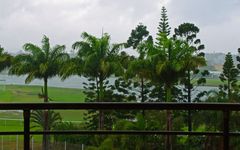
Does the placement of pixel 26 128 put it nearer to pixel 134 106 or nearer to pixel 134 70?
pixel 134 106

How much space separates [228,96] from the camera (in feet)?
62.3

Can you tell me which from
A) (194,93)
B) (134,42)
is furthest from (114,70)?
(194,93)

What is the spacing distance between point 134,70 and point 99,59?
6.33 ft

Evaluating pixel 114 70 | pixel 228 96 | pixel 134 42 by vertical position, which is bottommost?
pixel 228 96

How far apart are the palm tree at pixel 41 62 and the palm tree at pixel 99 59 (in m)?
1.31

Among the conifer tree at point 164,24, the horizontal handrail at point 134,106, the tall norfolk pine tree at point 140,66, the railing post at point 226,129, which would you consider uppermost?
the conifer tree at point 164,24

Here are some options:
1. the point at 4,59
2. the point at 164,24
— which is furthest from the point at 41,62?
the point at 164,24

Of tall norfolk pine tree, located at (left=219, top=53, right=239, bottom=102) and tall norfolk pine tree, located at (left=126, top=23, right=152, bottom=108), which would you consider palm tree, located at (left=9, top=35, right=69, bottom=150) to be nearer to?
tall norfolk pine tree, located at (left=126, top=23, right=152, bottom=108)

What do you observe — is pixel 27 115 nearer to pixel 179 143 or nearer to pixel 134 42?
pixel 179 143

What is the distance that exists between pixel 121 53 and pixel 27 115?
20.3 m

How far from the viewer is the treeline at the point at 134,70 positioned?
62.3 feet

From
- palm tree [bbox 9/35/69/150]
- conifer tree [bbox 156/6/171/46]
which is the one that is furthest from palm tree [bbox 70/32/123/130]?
conifer tree [bbox 156/6/171/46]

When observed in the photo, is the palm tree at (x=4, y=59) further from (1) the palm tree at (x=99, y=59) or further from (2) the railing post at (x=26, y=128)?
(2) the railing post at (x=26, y=128)

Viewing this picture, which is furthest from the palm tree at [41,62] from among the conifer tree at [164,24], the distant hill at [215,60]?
the distant hill at [215,60]
